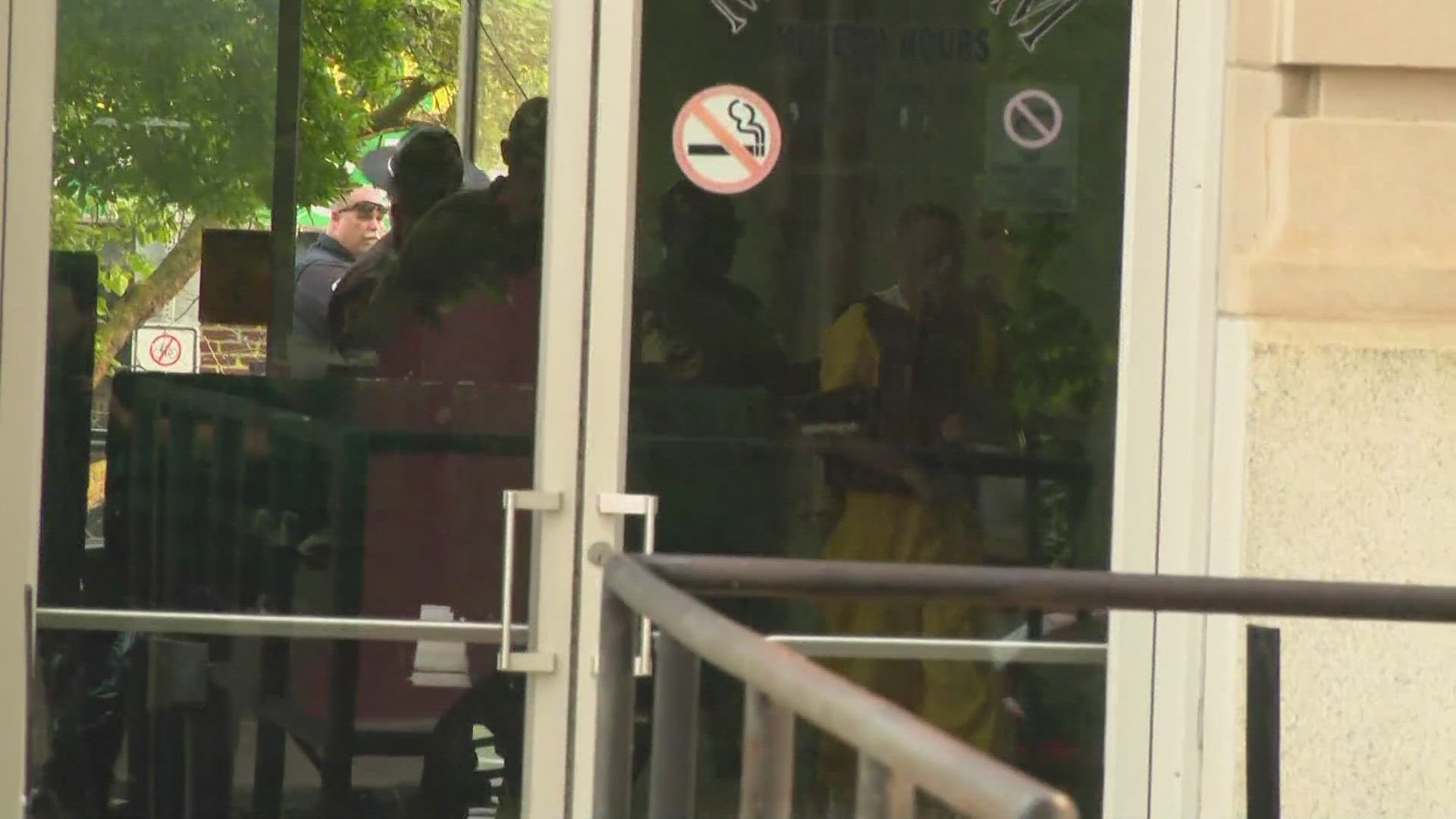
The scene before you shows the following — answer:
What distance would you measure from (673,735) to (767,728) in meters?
0.39

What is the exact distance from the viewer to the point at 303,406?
3.94 meters

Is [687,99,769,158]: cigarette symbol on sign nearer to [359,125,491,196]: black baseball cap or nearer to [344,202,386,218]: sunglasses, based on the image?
[359,125,491,196]: black baseball cap

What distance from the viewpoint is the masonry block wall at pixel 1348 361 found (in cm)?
387

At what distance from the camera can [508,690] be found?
3.98m

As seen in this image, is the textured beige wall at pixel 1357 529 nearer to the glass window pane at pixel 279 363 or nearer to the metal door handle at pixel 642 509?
the metal door handle at pixel 642 509

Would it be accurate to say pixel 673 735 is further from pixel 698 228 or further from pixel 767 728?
pixel 698 228

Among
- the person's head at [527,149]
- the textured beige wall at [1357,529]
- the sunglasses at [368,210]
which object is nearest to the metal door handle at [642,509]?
the person's head at [527,149]

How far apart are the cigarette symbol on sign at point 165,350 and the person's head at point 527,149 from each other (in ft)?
2.18

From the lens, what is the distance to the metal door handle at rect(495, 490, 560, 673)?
388 centimetres

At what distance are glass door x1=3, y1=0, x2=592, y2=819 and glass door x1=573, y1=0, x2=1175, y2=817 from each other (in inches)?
5.9

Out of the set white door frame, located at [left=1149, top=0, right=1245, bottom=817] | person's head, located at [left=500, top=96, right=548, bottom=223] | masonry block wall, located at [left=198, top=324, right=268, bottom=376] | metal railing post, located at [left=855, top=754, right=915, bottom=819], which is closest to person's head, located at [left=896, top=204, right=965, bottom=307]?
white door frame, located at [left=1149, top=0, right=1245, bottom=817]

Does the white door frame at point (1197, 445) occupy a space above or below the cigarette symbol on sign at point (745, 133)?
below

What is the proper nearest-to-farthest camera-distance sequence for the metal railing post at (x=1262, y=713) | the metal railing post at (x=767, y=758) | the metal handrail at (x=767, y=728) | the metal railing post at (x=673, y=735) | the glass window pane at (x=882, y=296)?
the metal handrail at (x=767, y=728), the metal railing post at (x=767, y=758), the metal railing post at (x=673, y=735), the metal railing post at (x=1262, y=713), the glass window pane at (x=882, y=296)

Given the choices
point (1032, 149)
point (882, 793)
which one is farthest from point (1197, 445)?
point (882, 793)
